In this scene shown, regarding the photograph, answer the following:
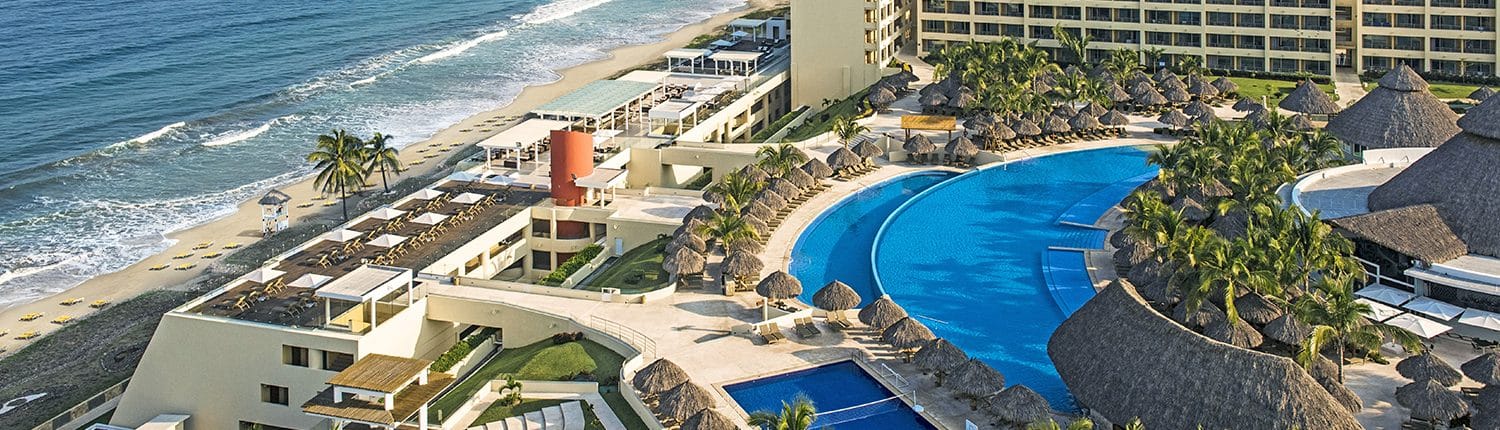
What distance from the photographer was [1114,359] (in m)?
42.0

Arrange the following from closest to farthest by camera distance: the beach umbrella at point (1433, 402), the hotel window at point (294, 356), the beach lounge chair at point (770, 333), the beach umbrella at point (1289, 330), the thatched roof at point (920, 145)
Answer: the beach umbrella at point (1433, 402), the beach umbrella at point (1289, 330), the beach lounge chair at point (770, 333), the hotel window at point (294, 356), the thatched roof at point (920, 145)

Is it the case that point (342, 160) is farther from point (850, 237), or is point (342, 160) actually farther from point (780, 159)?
point (850, 237)

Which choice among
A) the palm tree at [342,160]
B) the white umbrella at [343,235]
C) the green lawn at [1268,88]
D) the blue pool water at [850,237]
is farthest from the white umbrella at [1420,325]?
the palm tree at [342,160]

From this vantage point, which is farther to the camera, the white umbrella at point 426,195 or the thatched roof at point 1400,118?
the thatched roof at point 1400,118

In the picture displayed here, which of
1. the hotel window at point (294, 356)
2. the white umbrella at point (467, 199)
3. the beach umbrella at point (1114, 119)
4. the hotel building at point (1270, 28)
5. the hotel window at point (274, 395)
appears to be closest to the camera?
the hotel window at point (294, 356)

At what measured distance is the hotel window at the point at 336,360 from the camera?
50.3 metres

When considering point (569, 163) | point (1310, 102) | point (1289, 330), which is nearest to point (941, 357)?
point (1289, 330)

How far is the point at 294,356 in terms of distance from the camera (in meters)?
50.9

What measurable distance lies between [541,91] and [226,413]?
54832 millimetres

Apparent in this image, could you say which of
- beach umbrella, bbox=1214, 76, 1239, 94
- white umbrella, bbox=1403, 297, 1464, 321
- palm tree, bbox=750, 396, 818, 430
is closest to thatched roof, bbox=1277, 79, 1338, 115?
beach umbrella, bbox=1214, 76, 1239, 94

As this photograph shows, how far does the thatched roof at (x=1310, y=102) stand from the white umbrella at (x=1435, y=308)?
3087 cm

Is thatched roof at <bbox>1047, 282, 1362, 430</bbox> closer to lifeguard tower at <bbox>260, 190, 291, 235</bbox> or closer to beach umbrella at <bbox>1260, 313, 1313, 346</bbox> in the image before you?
beach umbrella at <bbox>1260, 313, 1313, 346</bbox>

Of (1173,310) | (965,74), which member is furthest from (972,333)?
(965,74)

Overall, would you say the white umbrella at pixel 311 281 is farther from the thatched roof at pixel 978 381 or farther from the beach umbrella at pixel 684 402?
the thatched roof at pixel 978 381
